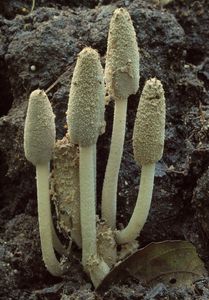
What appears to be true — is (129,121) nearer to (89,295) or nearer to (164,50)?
(164,50)

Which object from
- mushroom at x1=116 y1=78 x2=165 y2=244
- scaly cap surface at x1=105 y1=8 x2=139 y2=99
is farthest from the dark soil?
scaly cap surface at x1=105 y1=8 x2=139 y2=99

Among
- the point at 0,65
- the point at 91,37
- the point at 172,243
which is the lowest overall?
the point at 172,243

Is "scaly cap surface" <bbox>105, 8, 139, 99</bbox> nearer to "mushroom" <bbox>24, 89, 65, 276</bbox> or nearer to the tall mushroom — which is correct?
the tall mushroom

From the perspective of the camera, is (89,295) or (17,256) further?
(17,256)

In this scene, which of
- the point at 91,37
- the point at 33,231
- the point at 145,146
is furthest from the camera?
the point at 91,37

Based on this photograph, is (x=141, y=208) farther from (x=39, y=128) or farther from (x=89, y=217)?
(x=39, y=128)

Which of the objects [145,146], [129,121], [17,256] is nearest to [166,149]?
→ [129,121]

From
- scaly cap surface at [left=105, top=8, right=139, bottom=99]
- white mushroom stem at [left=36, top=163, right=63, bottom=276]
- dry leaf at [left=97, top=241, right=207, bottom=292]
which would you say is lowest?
dry leaf at [left=97, top=241, right=207, bottom=292]

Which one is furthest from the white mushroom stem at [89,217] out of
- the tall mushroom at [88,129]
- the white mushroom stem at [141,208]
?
the white mushroom stem at [141,208]
